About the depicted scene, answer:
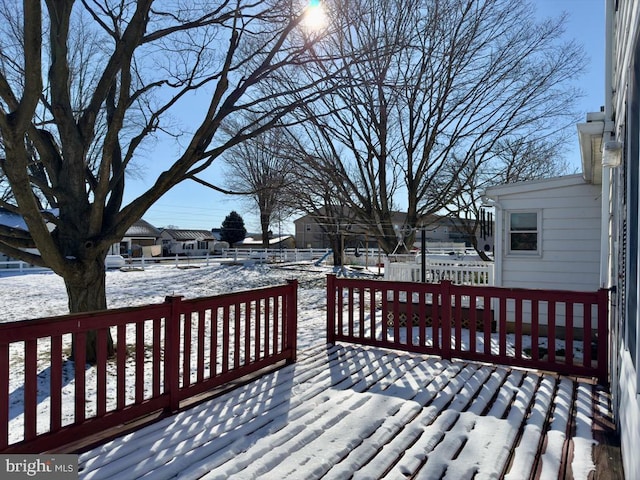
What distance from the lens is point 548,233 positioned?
23.3 ft

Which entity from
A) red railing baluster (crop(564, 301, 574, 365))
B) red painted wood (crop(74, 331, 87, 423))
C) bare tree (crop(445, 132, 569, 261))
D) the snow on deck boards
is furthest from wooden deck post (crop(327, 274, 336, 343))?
bare tree (crop(445, 132, 569, 261))

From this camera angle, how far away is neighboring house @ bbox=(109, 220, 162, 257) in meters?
35.3

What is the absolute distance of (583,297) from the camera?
12.7 ft

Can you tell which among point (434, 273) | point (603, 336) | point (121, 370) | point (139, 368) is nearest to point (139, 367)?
point (139, 368)

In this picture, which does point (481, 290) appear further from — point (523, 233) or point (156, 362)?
point (523, 233)

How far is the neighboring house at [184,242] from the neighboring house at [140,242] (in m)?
3.53

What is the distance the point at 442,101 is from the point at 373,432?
10955mm

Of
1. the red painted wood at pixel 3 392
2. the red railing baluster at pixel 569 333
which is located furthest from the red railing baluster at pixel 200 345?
the red railing baluster at pixel 569 333

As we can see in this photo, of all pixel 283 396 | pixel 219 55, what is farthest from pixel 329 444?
pixel 219 55

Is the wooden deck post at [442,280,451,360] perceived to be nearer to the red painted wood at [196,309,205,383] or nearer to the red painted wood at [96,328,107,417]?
the red painted wood at [196,309,205,383]

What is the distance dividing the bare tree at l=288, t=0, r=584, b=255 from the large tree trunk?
673 centimetres

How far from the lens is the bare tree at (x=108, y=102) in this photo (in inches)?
170

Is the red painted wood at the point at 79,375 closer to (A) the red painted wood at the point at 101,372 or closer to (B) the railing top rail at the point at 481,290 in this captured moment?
(A) the red painted wood at the point at 101,372

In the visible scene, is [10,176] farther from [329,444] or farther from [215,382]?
[329,444]
